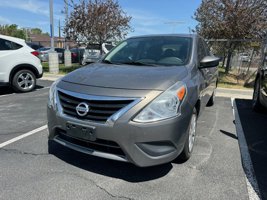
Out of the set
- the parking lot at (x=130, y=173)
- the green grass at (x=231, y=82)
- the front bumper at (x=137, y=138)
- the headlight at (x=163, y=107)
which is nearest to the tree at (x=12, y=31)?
the green grass at (x=231, y=82)

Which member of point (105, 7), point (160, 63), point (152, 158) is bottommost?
point (152, 158)

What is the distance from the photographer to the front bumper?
9.18 ft

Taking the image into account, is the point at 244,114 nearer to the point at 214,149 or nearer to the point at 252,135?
the point at 252,135

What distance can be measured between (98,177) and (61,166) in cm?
55

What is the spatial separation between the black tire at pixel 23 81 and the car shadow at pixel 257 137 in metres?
5.94

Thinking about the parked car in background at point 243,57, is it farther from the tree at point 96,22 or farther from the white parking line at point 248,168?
the white parking line at point 248,168

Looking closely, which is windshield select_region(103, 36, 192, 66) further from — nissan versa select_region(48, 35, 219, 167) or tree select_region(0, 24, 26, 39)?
tree select_region(0, 24, 26, 39)

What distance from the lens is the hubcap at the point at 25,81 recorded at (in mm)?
8059

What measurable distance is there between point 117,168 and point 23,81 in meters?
5.81

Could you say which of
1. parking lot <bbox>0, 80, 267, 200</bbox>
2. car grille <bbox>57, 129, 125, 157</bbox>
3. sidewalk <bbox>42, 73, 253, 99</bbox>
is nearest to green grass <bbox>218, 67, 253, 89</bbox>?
sidewalk <bbox>42, 73, 253, 99</bbox>

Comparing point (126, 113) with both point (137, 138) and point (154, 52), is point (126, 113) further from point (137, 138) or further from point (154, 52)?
point (154, 52)

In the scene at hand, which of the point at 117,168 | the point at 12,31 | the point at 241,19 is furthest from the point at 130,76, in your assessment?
the point at 12,31

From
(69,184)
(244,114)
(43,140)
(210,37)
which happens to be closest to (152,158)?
(69,184)

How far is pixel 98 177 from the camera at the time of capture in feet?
10.5
